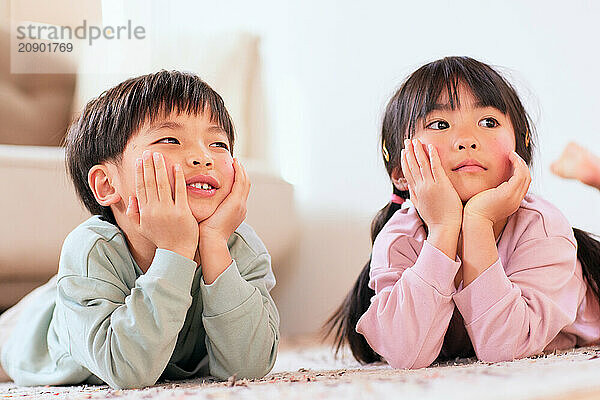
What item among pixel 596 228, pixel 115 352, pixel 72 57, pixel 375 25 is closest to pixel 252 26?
pixel 375 25

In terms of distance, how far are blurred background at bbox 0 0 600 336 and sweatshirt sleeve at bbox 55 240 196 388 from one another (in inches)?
30.9

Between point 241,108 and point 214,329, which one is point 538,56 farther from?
point 214,329

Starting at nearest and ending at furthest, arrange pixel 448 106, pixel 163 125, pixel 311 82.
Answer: pixel 163 125, pixel 448 106, pixel 311 82

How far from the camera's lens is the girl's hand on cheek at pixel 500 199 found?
95 cm

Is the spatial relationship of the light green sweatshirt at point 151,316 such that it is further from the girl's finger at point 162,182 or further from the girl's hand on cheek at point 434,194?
the girl's hand on cheek at point 434,194

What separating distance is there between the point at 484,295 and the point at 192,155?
0.42 metres

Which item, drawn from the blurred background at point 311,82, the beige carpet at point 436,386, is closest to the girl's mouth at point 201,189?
the beige carpet at point 436,386

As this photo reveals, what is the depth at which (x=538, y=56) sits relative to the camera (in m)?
1.68

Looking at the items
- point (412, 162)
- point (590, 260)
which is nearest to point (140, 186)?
point (412, 162)

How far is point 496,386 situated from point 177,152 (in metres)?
0.48

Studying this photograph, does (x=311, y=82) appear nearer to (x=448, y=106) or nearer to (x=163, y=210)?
(x=448, y=106)

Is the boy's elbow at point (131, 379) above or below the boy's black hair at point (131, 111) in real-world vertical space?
below

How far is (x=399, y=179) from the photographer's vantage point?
3.74 ft

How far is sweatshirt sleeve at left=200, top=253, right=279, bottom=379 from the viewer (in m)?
0.85
